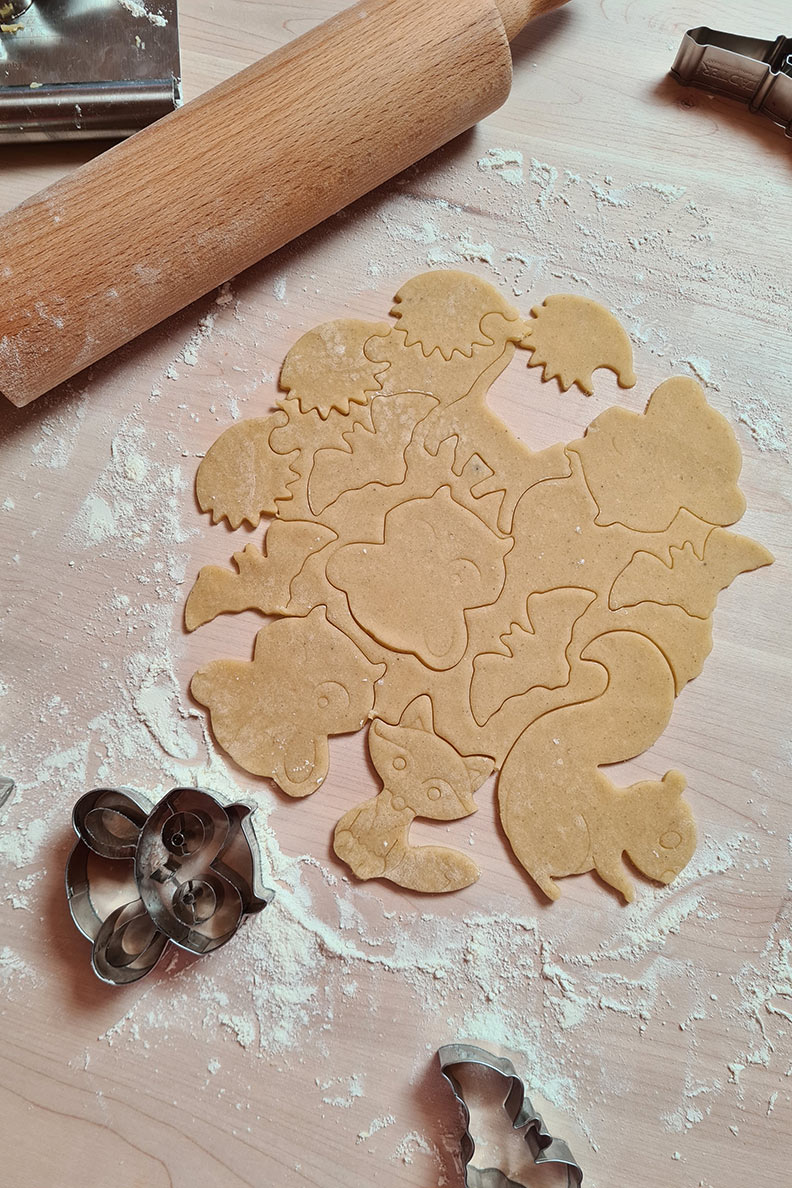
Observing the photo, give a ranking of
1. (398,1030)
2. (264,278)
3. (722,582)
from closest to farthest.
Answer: (398,1030) → (722,582) → (264,278)

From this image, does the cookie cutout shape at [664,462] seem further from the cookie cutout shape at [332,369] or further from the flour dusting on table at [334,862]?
the cookie cutout shape at [332,369]

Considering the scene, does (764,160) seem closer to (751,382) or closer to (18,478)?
(751,382)

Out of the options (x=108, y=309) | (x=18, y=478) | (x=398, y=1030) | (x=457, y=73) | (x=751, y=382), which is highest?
(x=457, y=73)

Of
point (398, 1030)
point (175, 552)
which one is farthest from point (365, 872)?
point (175, 552)

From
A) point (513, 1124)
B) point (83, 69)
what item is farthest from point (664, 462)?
point (83, 69)

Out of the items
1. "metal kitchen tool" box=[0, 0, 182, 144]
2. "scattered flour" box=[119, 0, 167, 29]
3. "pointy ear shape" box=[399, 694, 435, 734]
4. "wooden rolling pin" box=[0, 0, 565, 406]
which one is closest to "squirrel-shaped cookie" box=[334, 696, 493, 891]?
"pointy ear shape" box=[399, 694, 435, 734]

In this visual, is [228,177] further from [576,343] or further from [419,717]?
[419,717]

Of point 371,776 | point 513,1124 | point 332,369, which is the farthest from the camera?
point 332,369
